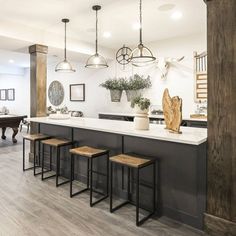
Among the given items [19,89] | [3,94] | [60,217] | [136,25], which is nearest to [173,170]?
[60,217]

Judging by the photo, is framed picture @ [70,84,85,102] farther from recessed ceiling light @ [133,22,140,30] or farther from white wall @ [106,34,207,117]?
recessed ceiling light @ [133,22,140,30]

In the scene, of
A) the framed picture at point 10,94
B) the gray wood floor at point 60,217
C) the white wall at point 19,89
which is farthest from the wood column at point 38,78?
the framed picture at point 10,94

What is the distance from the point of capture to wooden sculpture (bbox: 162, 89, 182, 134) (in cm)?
263

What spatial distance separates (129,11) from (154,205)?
3112 mm

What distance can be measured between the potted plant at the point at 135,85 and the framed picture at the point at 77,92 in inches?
82.3

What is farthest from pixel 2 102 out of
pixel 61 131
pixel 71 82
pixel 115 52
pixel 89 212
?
pixel 89 212

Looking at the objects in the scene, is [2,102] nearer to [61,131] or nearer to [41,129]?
[41,129]

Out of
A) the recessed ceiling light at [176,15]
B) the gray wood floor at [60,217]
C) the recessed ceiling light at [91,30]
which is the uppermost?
the recessed ceiling light at [91,30]

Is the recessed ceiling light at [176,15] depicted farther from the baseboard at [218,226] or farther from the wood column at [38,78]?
the baseboard at [218,226]

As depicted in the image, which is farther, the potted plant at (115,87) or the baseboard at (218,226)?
the potted plant at (115,87)

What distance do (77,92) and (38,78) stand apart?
3.31 meters

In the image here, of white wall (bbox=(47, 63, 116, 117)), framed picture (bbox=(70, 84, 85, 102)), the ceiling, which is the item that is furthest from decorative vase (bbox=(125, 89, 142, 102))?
framed picture (bbox=(70, 84, 85, 102))

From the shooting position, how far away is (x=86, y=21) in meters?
4.44

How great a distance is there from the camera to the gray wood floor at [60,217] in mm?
2344
